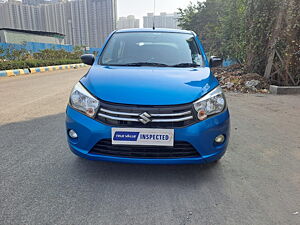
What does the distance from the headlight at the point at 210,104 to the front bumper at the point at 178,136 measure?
53 millimetres

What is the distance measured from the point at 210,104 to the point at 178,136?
17.1 inches

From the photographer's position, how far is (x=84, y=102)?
2.08 m

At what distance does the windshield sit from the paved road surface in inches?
47.8

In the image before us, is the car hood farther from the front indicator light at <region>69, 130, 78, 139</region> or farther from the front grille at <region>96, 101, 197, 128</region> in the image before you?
the front indicator light at <region>69, 130, 78, 139</region>

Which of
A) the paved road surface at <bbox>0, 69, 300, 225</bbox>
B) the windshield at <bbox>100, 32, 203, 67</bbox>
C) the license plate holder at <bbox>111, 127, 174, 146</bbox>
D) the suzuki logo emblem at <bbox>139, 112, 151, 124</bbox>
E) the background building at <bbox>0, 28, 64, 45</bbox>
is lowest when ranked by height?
the background building at <bbox>0, 28, 64, 45</bbox>

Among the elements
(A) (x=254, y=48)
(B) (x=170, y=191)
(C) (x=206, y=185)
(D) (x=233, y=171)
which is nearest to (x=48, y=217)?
(B) (x=170, y=191)

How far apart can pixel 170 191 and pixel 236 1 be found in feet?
37.6

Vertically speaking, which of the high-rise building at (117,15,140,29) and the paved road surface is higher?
the high-rise building at (117,15,140,29)

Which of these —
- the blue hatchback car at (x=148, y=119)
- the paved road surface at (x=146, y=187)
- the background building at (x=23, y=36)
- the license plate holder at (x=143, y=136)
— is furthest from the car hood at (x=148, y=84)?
the background building at (x=23, y=36)

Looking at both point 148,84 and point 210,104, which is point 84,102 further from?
point 210,104

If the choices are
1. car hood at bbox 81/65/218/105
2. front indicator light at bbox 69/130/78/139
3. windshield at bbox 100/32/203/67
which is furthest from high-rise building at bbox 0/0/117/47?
front indicator light at bbox 69/130/78/139

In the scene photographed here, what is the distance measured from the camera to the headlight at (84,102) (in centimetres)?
201

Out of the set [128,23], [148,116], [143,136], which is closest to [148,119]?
[148,116]

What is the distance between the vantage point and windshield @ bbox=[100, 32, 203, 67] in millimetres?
2850
